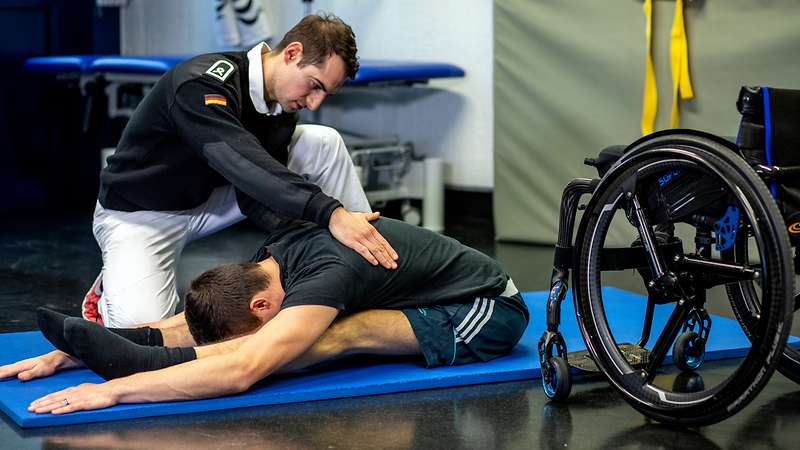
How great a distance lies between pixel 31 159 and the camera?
7281 mm

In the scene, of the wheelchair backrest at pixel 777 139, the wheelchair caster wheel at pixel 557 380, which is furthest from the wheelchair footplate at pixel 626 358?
the wheelchair backrest at pixel 777 139

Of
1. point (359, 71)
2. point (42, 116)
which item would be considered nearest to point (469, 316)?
point (359, 71)

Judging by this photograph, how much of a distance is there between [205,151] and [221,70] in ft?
0.85

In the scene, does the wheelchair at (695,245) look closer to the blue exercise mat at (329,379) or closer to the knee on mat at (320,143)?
the blue exercise mat at (329,379)

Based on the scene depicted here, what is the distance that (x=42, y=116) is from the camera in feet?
24.3

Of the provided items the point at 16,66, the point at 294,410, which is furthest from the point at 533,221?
the point at 16,66

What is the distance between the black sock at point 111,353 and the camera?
8.46 ft

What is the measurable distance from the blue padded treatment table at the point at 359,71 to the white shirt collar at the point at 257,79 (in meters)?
1.98

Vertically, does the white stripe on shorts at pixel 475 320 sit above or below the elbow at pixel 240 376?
above

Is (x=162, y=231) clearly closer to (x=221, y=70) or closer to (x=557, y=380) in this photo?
(x=221, y=70)

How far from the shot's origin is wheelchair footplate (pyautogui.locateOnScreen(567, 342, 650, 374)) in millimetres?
2822

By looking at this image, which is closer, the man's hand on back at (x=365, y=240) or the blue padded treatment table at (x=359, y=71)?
the man's hand on back at (x=365, y=240)

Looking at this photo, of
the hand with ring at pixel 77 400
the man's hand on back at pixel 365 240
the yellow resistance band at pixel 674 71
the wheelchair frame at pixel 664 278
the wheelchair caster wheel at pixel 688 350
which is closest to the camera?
the wheelchair frame at pixel 664 278

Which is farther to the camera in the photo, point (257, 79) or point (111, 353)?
point (257, 79)
